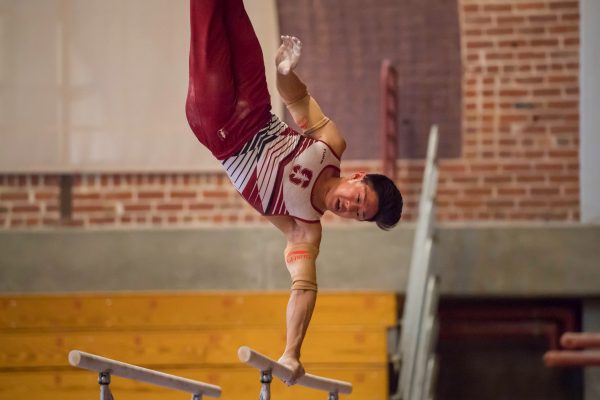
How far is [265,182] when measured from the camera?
11.3ft

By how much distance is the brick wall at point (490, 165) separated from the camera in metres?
6.27

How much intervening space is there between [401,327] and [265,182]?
2471mm

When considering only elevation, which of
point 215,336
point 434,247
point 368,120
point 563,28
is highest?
point 563,28

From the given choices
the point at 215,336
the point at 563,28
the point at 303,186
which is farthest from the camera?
the point at 563,28

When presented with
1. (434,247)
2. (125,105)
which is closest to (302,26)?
(125,105)

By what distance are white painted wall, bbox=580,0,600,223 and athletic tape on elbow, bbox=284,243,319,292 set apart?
2.84 metres

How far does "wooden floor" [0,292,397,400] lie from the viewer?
17.5 ft

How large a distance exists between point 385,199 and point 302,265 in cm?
31

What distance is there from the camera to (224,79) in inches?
134

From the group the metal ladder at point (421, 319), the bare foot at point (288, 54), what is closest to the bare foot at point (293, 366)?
the bare foot at point (288, 54)

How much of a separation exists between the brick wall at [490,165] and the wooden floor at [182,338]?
0.94 m

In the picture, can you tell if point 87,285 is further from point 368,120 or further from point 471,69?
point 471,69

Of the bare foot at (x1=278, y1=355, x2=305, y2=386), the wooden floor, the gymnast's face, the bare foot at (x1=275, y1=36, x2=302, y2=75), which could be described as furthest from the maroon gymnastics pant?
the wooden floor

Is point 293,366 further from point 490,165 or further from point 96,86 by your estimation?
point 96,86
